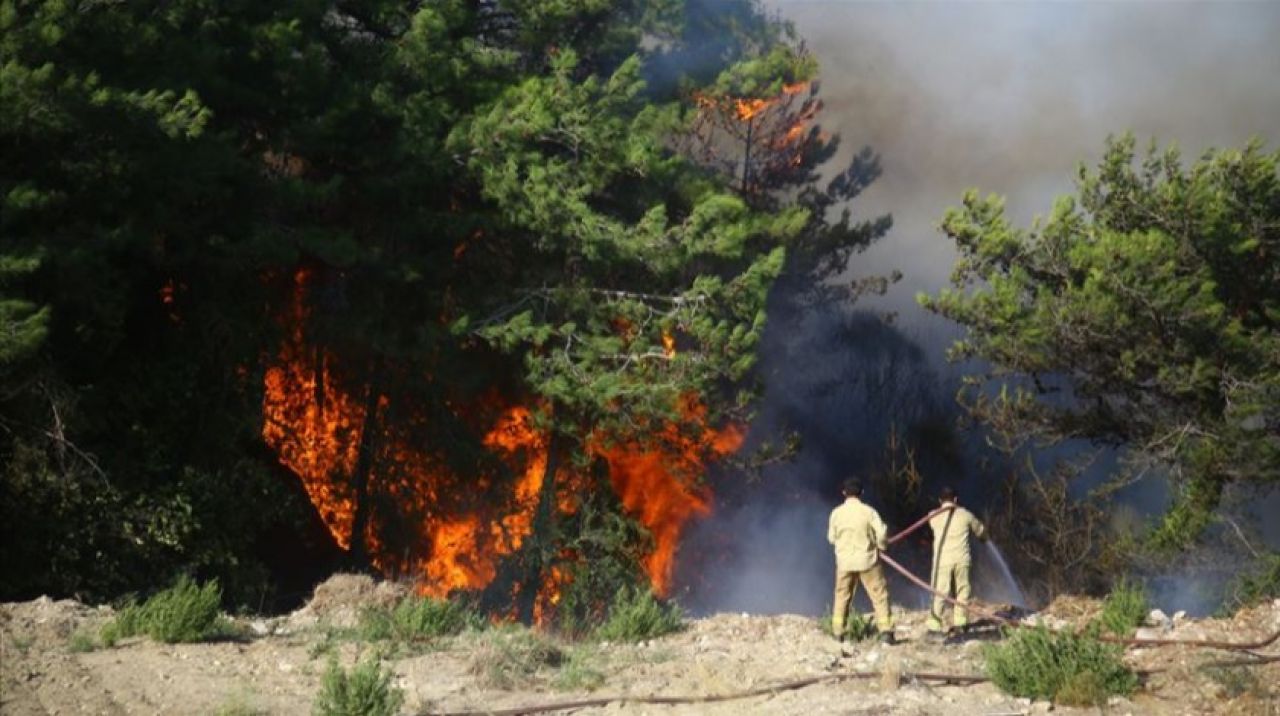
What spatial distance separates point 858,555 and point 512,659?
362 centimetres

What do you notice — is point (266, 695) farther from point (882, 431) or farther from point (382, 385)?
point (882, 431)

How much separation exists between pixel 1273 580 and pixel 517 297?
435 inches

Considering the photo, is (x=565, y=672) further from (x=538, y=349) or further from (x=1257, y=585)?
(x=1257, y=585)

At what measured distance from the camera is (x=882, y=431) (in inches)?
1411

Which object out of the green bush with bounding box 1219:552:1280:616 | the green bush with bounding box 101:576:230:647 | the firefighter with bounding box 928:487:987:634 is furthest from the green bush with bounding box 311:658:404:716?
the green bush with bounding box 1219:552:1280:616

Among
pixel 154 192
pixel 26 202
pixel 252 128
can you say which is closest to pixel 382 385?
Answer: pixel 252 128

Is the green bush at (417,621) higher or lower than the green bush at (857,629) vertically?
lower

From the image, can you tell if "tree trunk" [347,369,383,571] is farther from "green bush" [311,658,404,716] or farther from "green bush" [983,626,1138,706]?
"green bush" [983,626,1138,706]

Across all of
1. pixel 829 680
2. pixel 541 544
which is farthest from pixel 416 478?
pixel 829 680

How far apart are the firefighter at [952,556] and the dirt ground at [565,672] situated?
320 millimetres

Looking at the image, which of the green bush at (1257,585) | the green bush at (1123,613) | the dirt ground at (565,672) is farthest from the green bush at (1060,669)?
the green bush at (1257,585)

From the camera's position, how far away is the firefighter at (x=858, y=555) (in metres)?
13.3

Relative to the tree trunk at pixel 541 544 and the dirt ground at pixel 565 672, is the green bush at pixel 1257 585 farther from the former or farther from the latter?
the tree trunk at pixel 541 544

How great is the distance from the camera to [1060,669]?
36.1ft
